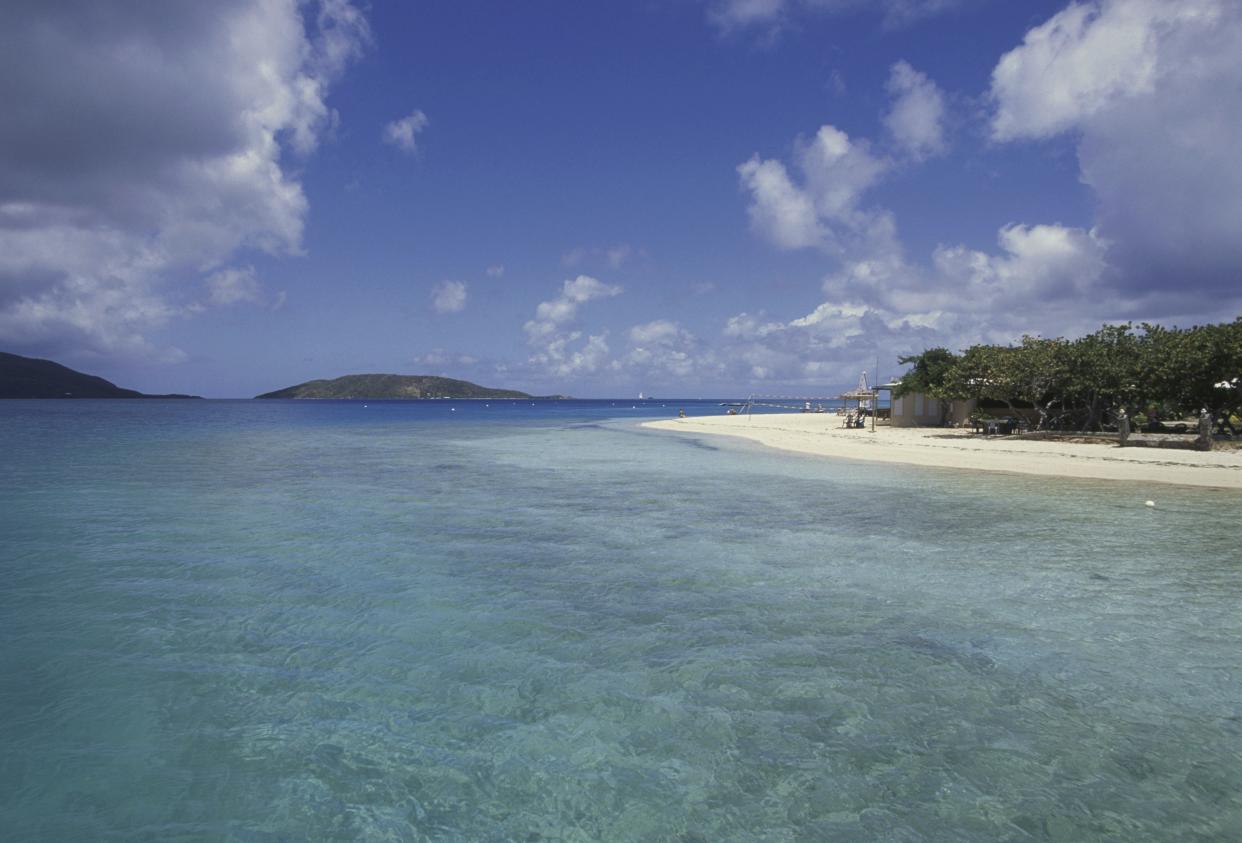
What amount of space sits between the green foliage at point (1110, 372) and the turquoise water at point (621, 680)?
1789 centimetres

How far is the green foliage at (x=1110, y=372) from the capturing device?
83.6ft

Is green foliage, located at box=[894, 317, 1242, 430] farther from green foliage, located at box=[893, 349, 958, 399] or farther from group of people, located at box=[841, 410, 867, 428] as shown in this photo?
group of people, located at box=[841, 410, 867, 428]

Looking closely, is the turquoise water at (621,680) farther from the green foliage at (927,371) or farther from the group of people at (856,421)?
the group of people at (856,421)

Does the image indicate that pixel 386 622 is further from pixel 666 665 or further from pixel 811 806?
pixel 811 806

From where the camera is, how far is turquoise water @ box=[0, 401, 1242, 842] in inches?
151

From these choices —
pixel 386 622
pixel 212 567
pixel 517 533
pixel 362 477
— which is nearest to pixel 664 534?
pixel 517 533

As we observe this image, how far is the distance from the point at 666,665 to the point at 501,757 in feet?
6.10

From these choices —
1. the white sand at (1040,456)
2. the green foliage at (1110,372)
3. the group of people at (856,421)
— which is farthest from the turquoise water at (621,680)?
the group of people at (856,421)

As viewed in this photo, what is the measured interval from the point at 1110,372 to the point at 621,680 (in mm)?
30576

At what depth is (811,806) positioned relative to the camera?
3.84 m

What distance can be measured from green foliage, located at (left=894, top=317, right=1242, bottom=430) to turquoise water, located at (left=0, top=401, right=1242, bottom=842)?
704 inches

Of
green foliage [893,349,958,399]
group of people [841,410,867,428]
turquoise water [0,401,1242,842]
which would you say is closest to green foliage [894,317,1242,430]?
green foliage [893,349,958,399]

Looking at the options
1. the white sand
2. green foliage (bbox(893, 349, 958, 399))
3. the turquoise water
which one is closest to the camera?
the turquoise water

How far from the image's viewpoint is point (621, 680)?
552 centimetres
